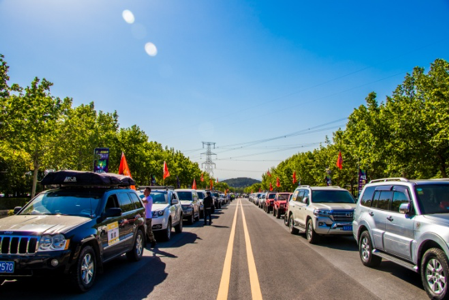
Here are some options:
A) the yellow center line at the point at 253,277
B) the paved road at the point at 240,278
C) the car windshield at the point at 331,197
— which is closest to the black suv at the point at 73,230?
the paved road at the point at 240,278

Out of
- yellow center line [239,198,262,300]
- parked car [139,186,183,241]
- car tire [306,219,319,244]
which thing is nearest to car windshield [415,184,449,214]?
yellow center line [239,198,262,300]

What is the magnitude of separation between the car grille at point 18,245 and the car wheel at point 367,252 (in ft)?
22.2

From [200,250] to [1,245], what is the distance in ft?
19.0

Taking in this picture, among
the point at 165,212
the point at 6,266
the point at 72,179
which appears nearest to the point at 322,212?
the point at 165,212

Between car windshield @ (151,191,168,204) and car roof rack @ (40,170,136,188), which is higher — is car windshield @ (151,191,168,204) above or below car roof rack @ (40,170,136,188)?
below

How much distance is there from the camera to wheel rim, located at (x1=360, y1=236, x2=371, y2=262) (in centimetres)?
787

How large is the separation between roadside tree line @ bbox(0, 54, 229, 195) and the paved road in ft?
54.3

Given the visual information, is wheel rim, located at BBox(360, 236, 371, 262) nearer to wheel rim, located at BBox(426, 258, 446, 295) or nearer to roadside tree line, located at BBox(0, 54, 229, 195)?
wheel rim, located at BBox(426, 258, 446, 295)

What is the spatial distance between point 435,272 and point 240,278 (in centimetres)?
332

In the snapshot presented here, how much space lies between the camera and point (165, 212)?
1259cm

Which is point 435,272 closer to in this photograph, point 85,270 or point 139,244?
point 85,270

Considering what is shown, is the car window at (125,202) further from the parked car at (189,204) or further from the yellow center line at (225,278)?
the parked car at (189,204)

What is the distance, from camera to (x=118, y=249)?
731 centimetres

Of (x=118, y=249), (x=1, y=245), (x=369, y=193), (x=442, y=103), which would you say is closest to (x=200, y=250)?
(x=118, y=249)
